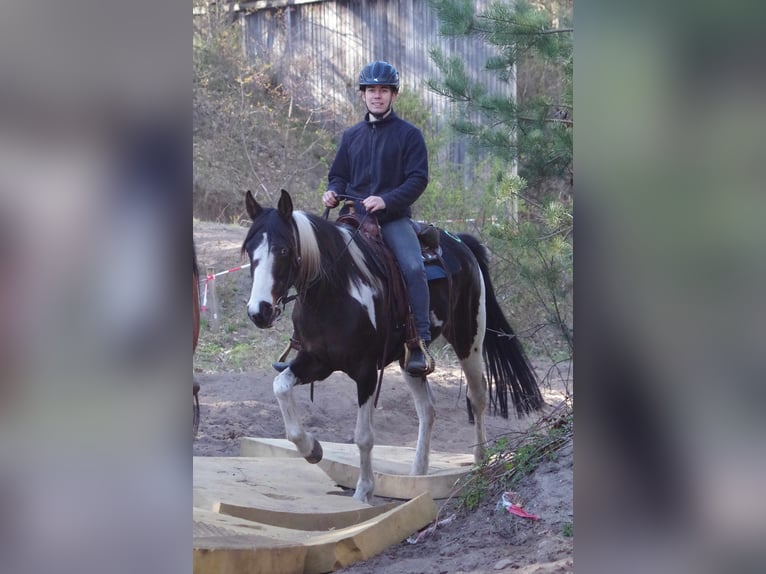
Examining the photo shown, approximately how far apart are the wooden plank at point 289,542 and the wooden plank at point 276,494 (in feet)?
0.65

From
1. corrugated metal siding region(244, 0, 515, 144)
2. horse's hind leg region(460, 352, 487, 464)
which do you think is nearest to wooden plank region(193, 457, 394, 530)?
horse's hind leg region(460, 352, 487, 464)

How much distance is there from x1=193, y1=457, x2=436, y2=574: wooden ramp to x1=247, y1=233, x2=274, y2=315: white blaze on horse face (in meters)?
1.06

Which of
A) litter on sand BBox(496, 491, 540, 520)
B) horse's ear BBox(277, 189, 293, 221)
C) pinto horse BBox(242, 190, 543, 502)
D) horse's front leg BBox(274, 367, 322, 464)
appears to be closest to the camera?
litter on sand BBox(496, 491, 540, 520)

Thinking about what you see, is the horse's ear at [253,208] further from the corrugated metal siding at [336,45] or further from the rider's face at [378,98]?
the corrugated metal siding at [336,45]

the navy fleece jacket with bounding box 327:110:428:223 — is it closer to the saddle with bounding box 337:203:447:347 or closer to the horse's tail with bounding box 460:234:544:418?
the saddle with bounding box 337:203:447:347

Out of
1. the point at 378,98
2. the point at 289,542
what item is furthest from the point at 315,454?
the point at 378,98

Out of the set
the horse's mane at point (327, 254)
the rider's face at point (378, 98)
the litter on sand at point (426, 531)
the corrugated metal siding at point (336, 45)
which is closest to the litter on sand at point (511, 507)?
the litter on sand at point (426, 531)

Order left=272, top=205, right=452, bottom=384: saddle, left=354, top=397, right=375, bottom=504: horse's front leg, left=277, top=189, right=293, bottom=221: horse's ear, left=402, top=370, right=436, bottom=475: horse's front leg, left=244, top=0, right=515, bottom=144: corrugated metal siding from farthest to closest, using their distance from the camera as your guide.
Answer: left=244, top=0, right=515, bottom=144: corrugated metal siding → left=402, top=370, right=436, bottom=475: horse's front leg → left=272, top=205, right=452, bottom=384: saddle → left=354, top=397, right=375, bottom=504: horse's front leg → left=277, top=189, right=293, bottom=221: horse's ear

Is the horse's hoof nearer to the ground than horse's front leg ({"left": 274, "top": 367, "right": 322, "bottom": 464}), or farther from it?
nearer to the ground

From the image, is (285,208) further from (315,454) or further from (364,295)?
(315,454)

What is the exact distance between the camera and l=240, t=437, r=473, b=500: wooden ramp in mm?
5484

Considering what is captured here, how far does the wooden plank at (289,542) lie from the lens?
11.3ft
